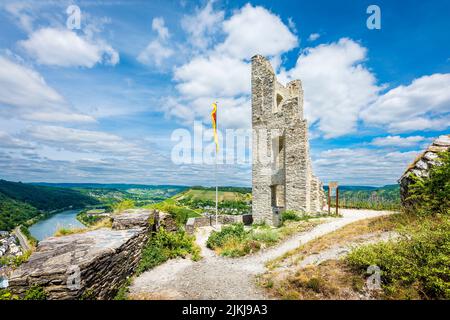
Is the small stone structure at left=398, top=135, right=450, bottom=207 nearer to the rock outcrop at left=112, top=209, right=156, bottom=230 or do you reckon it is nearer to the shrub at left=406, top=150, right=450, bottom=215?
the shrub at left=406, top=150, right=450, bottom=215

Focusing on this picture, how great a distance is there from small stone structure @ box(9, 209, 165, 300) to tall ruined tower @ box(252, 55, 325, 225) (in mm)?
11255

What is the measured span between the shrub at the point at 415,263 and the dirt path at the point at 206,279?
2.84 metres

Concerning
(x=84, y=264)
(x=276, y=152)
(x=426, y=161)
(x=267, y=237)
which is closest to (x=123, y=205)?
(x=84, y=264)

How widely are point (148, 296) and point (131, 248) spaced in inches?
67.4

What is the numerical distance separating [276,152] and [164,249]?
1177cm

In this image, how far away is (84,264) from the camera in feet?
13.8

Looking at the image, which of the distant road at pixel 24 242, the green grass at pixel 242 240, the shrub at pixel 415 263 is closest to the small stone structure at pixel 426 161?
the shrub at pixel 415 263

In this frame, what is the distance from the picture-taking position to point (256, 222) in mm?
Result: 17250

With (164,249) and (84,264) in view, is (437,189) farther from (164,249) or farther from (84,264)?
→ (84,264)

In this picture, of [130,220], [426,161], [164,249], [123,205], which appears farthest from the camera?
[123,205]

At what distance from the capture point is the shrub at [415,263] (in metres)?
4.04
